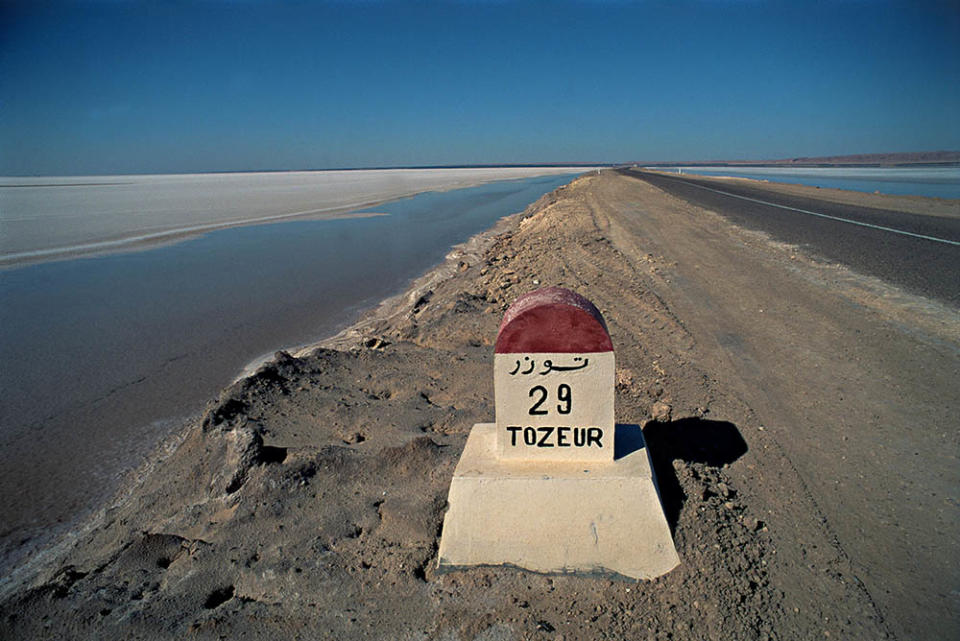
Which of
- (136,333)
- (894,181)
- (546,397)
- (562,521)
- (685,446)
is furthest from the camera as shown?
(894,181)

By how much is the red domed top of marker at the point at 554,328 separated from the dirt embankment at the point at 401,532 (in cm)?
107

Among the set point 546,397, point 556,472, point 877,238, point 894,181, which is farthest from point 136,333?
point 894,181

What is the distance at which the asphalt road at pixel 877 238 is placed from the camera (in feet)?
27.2

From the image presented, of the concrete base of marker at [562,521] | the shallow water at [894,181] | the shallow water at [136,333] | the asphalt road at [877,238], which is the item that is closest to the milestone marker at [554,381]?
the concrete base of marker at [562,521]

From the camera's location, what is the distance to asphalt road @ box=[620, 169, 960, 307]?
8289mm

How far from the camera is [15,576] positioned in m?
3.93

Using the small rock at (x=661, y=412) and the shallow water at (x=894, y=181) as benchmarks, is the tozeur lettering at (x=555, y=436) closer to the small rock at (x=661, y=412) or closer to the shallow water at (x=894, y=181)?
the small rock at (x=661, y=412)

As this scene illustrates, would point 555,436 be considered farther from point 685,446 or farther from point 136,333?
point 136,333

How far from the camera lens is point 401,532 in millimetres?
3355

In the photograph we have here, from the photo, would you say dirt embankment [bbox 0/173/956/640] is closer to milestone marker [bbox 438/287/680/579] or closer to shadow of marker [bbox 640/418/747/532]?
shadow of marker [bbox 640/418/747/532]

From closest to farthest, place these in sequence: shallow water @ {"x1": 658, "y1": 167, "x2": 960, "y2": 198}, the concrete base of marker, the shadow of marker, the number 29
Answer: the concrete base of marker → the number 29 → the shadow of marker → shallow water @ {"x1": 658, "y1": 167, "x2": 960, "y2": 198}

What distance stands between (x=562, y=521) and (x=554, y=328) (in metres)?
1.04

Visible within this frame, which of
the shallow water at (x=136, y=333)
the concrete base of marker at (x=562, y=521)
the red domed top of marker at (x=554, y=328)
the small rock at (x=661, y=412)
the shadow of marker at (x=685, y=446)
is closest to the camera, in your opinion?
the concrete base of marker at (x=562, y=521)

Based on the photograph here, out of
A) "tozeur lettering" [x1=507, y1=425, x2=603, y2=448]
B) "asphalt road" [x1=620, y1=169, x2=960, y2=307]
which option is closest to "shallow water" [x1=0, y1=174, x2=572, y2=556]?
"tozeur lettering" [x1=507, y1=425, x2=603, y2=448]
